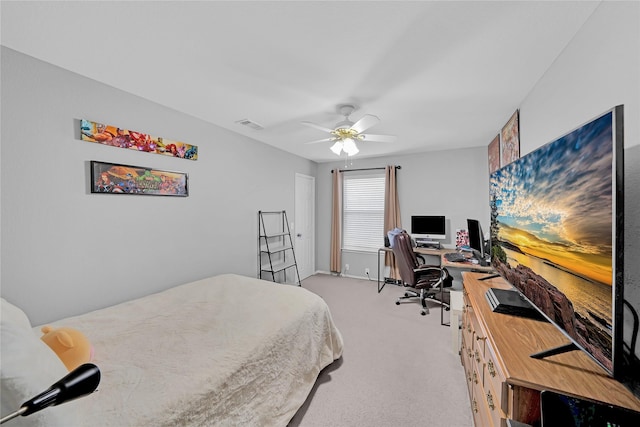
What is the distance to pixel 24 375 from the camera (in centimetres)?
70

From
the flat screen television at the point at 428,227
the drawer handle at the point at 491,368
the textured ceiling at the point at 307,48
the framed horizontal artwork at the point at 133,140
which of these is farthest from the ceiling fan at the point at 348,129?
the flat screen television at the point at 428,227

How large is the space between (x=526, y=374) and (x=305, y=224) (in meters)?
4.34

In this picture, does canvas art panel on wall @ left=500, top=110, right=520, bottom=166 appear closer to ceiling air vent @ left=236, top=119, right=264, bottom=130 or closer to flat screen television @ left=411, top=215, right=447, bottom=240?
flat screen television @ left=411, top=215, right=447, bottom=240

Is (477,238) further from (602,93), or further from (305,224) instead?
(305,224)

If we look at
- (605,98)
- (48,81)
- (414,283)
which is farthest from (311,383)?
(48,81)

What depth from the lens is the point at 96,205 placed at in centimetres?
201

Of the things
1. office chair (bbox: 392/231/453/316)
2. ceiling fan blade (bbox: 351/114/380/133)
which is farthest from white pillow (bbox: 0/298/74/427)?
office chair (bbox: 392/231/453/316)

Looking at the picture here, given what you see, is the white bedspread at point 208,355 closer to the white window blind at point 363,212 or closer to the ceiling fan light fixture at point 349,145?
the ceiling fan light fixture at point 349,145

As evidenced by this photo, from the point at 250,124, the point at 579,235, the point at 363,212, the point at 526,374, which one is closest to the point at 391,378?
the point at 526,374

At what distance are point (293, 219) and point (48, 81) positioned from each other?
3405mm

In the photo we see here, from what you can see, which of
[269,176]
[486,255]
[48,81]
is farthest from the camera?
[269,176]

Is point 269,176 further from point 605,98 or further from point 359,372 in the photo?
point 605,98

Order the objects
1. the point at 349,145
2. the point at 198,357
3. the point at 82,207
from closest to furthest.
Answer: the point at 198,357 < the point at 82,207 < the point at 349,145

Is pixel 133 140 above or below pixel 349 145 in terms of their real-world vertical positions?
below
